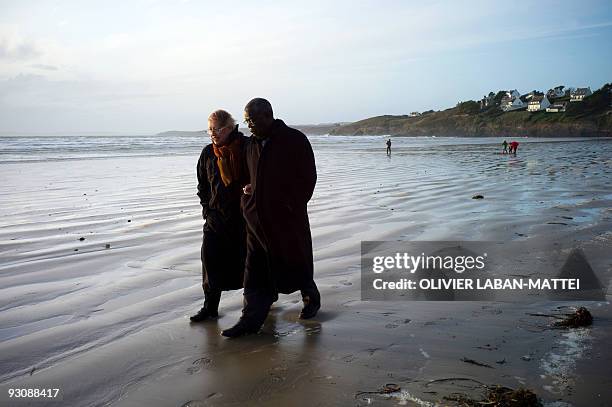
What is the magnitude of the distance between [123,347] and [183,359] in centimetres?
50

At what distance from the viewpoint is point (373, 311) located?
4391 millimetres

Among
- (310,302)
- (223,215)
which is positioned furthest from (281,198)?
(310,302)

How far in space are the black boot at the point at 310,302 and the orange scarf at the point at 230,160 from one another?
1.08 m

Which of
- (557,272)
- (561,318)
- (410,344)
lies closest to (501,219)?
(557,272)

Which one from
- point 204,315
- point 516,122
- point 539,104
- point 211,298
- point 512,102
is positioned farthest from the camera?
point 512,102

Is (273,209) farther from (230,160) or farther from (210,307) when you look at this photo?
(210,307)

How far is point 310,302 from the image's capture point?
14.1 ft

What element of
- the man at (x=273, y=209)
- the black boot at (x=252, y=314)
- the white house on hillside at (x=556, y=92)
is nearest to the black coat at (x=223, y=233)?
the man at (x=273, y=209)

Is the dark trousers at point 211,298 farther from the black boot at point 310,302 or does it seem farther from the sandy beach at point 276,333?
the black boot at point 310,302

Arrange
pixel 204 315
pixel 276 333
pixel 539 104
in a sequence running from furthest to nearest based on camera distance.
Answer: pixel 539 104 < pixel 204 315 < pixel 276 333

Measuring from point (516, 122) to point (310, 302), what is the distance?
102 metres

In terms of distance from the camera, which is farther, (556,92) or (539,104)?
(556,92)

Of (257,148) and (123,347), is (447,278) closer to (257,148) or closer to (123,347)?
(257,148)

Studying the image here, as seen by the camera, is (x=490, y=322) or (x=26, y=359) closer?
(x=26, y=359)
